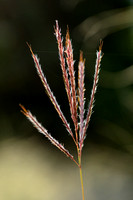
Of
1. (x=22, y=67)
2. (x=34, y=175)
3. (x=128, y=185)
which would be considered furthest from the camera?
(x=22, y=67)

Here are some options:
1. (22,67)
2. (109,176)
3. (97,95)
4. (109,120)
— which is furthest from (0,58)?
(109,176)

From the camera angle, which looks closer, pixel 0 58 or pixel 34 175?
pixel 34 175

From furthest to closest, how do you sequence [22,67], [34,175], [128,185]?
[22,67]
[34,175]
[128,185]

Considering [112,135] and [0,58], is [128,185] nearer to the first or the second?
[112,135]

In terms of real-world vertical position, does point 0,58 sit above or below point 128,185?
above

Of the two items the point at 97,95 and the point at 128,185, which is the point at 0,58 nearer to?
the point at 97,95

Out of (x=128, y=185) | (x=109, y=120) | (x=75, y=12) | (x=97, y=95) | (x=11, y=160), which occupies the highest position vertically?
(x=75, y=12)
